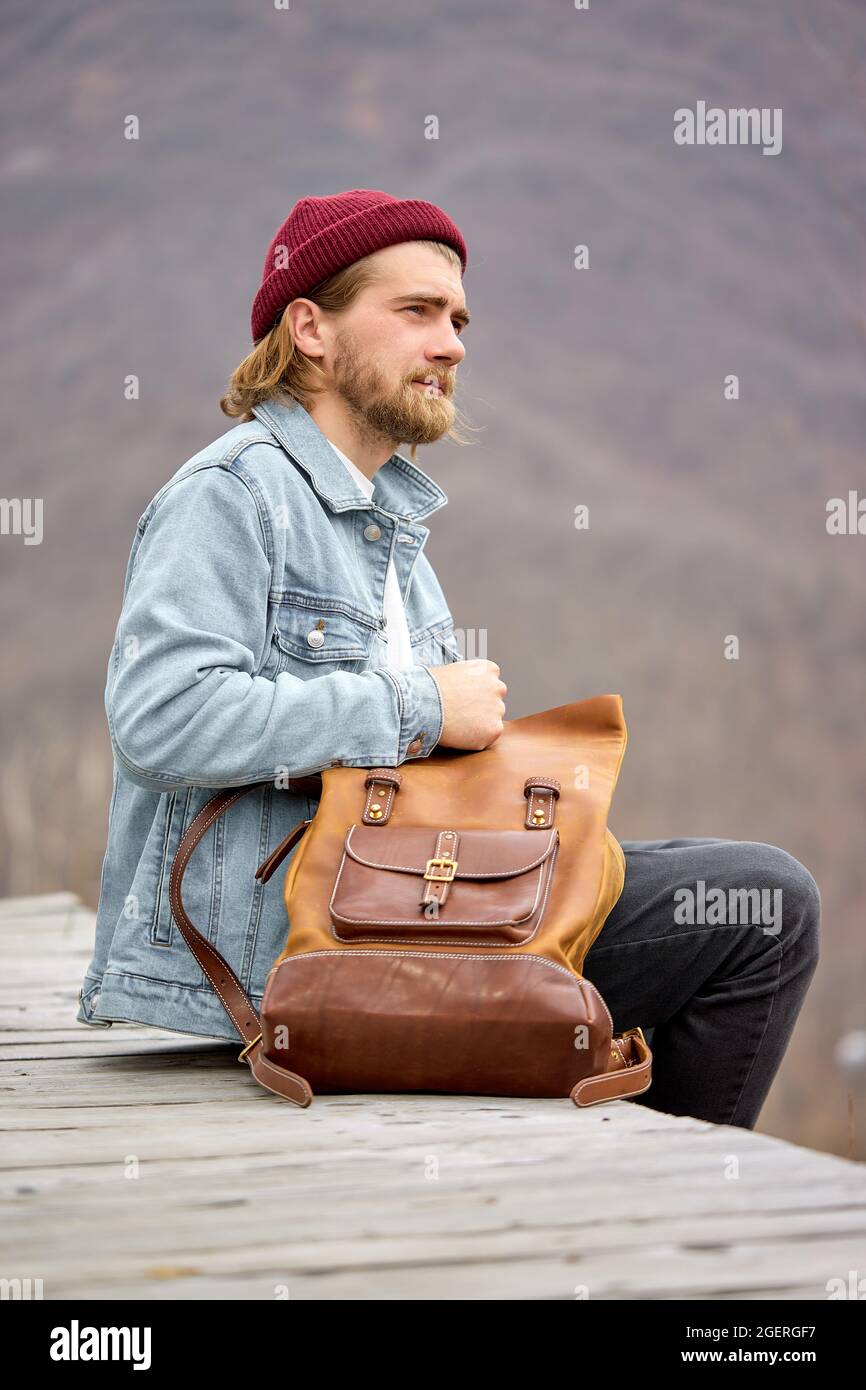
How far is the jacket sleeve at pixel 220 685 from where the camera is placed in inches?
65.6

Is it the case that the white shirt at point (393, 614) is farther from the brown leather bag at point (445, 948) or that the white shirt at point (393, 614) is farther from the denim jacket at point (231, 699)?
the brown leather bag at point (445, 948)

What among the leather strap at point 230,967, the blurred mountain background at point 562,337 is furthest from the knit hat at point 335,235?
the blurred mountain background at point 562,337

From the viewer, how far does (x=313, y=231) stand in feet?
6.99

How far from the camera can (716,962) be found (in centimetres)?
186

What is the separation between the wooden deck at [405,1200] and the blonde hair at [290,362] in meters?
0.98

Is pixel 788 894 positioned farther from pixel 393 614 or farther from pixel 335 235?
pixel 335 235

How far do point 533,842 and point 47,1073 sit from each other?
0.75 meters

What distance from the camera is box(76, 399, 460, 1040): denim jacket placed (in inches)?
66.0

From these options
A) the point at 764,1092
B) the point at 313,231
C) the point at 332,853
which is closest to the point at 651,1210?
the point at 332,853

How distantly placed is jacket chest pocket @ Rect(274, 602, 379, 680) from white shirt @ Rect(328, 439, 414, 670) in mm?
92

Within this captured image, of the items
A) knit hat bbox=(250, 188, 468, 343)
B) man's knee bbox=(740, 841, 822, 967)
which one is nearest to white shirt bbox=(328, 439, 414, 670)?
knit hat bbox=(250, 188, 468, 343)

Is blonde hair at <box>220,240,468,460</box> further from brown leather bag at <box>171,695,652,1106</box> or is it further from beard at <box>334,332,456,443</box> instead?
brown leather bag at <box>171,695,652,1106</box>

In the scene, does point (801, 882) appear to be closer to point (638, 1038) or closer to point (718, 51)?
point (638, 1038)

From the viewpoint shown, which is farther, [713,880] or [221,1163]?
[713,880]
